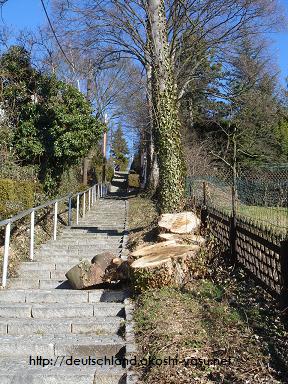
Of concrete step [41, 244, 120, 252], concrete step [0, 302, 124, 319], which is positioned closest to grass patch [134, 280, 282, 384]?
concrete step [0, 302, 124, 319]

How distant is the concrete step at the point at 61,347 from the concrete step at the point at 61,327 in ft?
1.07

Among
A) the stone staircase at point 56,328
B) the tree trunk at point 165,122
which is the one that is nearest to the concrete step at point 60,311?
the stone staircase at point 56,328

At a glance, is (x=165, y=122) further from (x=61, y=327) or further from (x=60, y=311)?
(x=61, y=327)

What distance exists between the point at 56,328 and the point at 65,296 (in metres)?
1.12

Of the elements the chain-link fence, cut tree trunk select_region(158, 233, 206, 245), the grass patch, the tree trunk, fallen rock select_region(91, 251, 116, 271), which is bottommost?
the grass patch

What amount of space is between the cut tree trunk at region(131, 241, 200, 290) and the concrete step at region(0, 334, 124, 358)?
3.88 feet

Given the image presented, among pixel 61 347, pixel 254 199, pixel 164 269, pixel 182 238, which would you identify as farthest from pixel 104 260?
pixel 254 199

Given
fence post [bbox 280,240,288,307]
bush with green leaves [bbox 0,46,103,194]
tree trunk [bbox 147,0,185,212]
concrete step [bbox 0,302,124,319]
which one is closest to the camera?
fence post [bbox 280,240,288,307]

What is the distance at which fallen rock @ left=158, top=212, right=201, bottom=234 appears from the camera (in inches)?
338

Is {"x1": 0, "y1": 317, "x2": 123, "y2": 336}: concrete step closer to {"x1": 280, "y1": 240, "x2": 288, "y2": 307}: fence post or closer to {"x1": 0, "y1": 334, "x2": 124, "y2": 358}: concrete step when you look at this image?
{"x1": 0, "y1": 334, "x2": 124, "y2": 358}: concrete step

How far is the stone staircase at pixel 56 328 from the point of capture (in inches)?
175

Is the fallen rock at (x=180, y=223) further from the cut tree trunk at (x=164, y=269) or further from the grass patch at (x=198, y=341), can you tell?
the grass patch at (x=198, y=341)

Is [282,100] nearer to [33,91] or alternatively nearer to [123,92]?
[123,92]

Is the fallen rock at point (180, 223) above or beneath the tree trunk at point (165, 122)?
beneath
